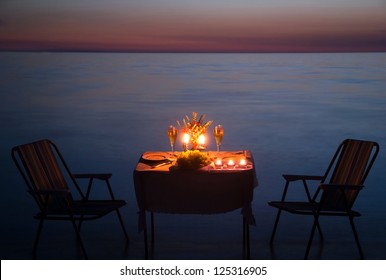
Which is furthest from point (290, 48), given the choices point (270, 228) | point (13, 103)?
point (270, 228)

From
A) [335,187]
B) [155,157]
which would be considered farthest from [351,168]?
[155,157]

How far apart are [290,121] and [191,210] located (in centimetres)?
707

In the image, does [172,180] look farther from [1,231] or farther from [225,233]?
[1,231]

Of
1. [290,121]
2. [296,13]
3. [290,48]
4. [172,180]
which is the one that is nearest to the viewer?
[172,180]

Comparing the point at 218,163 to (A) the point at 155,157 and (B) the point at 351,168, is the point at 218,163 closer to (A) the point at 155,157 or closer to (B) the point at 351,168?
(A) the point at 155,157

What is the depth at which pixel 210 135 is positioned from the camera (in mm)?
9523

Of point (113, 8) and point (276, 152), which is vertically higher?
point (113, 8)

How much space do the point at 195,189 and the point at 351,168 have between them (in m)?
1.16

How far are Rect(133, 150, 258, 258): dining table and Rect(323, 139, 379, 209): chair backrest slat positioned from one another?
586 millimetres

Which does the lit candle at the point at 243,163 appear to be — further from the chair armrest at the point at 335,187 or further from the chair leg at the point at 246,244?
the chair armrest at the point at 335,187

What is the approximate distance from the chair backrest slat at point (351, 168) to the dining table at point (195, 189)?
0.59 metres

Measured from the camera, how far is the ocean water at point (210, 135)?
4.81 m

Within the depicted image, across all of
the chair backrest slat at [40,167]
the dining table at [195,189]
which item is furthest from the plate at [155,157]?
the chair backrest slat at [40,167]

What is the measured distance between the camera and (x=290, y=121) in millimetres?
10984
